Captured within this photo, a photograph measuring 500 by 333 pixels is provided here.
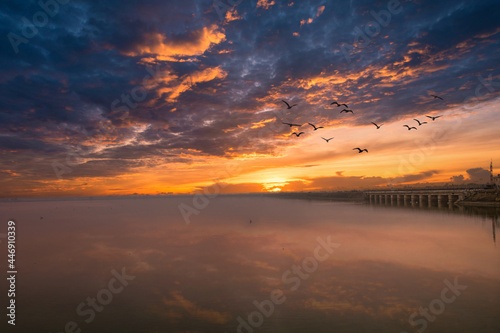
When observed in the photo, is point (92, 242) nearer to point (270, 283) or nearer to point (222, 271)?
point (222, 271)

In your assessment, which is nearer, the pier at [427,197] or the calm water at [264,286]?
the calm water at [264,286]

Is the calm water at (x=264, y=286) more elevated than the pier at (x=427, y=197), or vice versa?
the pier at (x=427, y=197)

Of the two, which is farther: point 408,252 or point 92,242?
point 92,242

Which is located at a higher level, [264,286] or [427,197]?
[427,197]

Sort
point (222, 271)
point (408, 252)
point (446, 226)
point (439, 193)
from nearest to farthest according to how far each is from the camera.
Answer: point (222, 271)
point (408, 252)
point (446, 226)
point (439, 193)

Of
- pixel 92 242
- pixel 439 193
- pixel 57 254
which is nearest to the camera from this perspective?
pixel 57 254

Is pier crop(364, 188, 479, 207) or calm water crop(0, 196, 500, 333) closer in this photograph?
calm water crop(0, 196, 500, 333)

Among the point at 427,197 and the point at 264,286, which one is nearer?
the point at 264,286

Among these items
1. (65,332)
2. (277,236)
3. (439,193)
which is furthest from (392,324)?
(439,193)

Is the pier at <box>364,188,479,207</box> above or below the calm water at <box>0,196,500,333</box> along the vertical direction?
above

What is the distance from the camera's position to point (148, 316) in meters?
16.6

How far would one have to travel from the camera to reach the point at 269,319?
1616cm

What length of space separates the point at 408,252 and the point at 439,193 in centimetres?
7345

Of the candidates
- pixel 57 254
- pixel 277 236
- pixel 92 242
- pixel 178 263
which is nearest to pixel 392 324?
pixel 178 263
